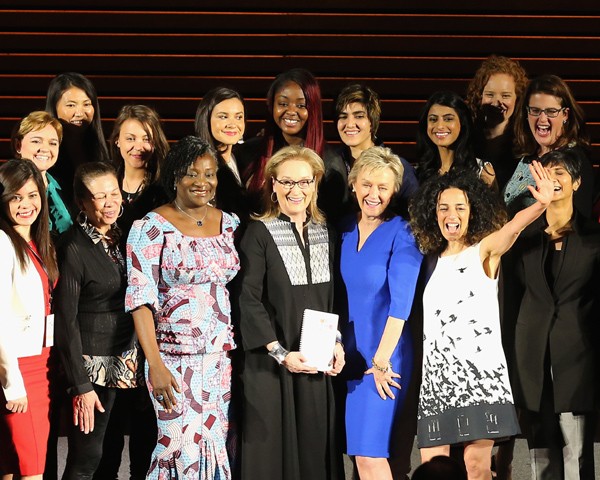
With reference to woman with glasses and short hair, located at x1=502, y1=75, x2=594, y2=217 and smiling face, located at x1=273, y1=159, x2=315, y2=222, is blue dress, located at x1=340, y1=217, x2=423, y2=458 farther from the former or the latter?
woman with glasses and short hair, located at x1=502, y1=75, x2=594, y2=217

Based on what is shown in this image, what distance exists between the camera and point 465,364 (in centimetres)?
388

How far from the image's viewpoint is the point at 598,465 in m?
5.05

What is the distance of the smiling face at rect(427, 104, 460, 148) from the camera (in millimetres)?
4664

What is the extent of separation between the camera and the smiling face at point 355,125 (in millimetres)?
4629

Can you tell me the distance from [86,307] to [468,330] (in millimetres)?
1547

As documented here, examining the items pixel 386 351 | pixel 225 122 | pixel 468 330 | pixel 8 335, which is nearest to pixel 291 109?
pixel 225 122

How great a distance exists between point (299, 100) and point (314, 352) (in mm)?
1265

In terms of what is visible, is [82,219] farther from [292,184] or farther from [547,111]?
[547,111]

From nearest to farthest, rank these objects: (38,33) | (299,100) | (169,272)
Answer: (169,272) < (299,100) < (38,33)

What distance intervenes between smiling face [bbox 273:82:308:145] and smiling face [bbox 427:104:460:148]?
24.7 inches

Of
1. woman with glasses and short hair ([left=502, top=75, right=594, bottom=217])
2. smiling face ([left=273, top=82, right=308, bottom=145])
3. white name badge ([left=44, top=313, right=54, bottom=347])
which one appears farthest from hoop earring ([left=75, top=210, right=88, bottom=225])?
woman with glasses and short hair ([left=502, top=75, right=594, bottom=217])

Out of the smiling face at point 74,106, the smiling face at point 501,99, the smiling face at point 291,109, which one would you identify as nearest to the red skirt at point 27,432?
the smiling face at point 74,106

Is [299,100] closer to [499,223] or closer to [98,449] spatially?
[499,223]

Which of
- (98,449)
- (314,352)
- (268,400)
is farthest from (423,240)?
(98,449)
